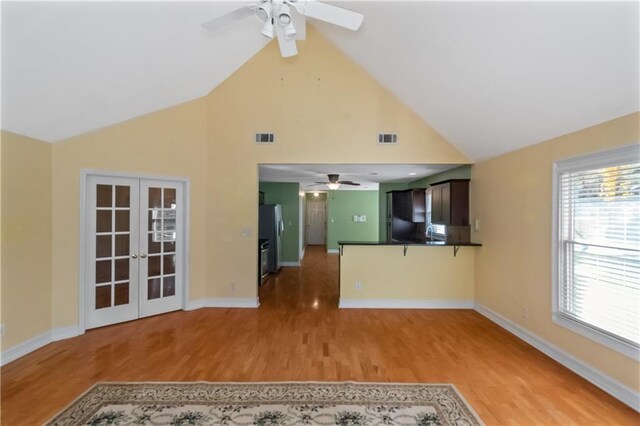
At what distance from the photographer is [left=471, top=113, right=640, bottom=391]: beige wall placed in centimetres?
261

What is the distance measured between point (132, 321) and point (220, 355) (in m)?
1.86

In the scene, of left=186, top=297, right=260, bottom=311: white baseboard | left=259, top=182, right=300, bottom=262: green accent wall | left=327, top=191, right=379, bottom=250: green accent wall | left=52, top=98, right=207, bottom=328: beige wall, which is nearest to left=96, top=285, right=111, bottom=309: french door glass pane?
left=52, top=98, right=207, bottom=328: beige wall

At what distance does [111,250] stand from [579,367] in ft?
A: 18.3

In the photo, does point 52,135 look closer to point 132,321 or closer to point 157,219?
point 157,219

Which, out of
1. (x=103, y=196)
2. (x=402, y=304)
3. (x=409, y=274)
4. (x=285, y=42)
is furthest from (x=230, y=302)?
(x=285, y=42)

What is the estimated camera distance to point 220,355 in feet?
10.5

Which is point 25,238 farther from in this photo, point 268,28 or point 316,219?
point 316,219

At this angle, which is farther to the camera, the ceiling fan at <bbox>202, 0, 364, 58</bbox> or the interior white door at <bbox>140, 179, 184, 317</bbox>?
the interior white door at <bbox>140, 179, 184, 317</bbox>

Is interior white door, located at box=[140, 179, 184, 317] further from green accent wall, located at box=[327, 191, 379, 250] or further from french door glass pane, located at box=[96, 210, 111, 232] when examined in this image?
green accent wall, located at box=[327, 191, 379, 250]

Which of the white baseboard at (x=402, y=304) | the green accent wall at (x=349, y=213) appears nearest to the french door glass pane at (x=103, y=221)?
the white baseboard at (x=402, y=304)

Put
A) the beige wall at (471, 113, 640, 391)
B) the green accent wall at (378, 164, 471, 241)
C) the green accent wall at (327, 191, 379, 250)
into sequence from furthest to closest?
the green accent wall at (327, 191, 379, 250)
the green accent wall at (378, 164, 471, 241)
the beige wall at (471, 113, 640, 391)

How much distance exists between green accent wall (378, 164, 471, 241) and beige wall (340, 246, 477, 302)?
134 centimetres

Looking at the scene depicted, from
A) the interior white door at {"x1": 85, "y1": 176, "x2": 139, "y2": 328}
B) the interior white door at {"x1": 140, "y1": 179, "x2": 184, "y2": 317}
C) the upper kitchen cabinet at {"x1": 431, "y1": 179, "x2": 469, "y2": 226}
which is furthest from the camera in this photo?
the upper kitchen cabinet at {"x1": 431, "y1": 179, "x2": 469, "y2": 226}

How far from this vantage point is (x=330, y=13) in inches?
97.0
